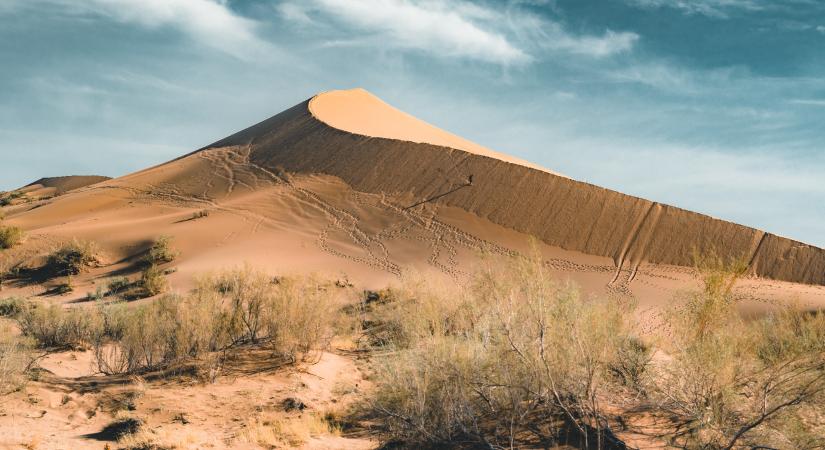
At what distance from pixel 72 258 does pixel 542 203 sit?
22.7 meters

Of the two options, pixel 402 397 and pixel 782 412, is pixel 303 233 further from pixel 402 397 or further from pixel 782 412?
pixel 782 412

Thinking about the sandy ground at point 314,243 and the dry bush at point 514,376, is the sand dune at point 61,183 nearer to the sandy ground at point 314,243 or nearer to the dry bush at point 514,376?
the sandy ground at point 314,243

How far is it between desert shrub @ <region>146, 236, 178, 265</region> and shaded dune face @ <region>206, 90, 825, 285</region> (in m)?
12.4

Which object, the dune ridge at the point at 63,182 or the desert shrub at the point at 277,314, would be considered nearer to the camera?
the desert shrub at the point at 277,314

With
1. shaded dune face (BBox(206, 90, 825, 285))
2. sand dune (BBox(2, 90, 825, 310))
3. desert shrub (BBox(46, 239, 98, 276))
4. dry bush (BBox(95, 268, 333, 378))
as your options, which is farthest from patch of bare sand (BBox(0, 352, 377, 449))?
shaded dune face (BBox(206, 90, 825, 285))

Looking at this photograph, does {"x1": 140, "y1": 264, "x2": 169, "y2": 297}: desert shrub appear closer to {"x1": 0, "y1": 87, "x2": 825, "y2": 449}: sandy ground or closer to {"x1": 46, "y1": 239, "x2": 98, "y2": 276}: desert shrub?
{"x1": 0, "y1": 87, "x2": 825, "y2": 449}: sandy ground

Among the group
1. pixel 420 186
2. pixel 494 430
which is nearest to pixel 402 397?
pixel 494 430

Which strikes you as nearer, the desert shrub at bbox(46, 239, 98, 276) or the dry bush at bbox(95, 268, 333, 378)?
the dry bush at bbox(95, 268, 333, 378)

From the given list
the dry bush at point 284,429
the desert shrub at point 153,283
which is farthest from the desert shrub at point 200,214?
the dry bush at point 284,429

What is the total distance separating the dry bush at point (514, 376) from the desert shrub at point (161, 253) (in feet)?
65.8

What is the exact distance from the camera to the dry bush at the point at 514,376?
8359 mm

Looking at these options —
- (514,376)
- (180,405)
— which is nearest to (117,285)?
(180,405)

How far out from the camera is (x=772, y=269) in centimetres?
2491

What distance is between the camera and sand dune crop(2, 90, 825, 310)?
25.4 metres
